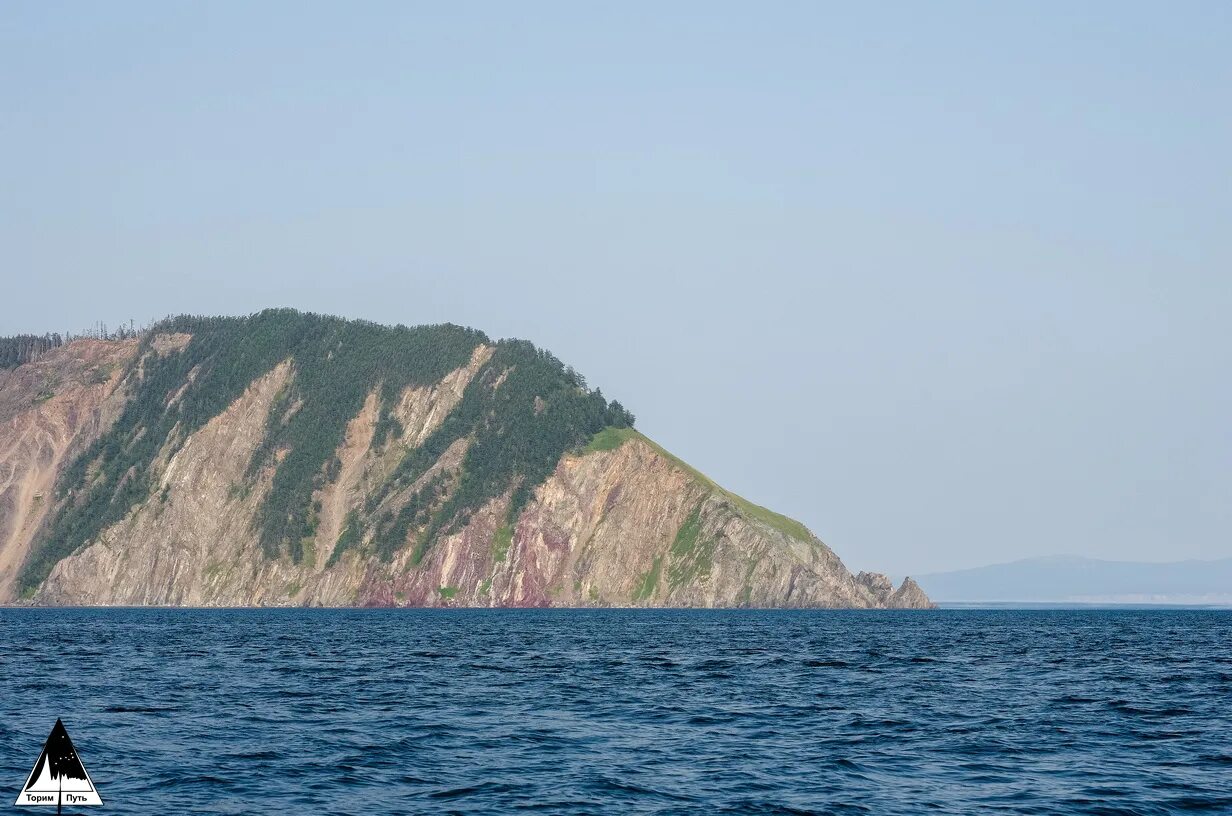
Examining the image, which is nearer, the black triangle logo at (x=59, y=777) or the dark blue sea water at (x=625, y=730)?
the black triangle logo at (x=59, y=777)

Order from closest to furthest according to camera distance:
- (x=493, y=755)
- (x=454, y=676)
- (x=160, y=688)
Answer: (x=493, y=755) < (x=160, y=688) < (x=454, y=676)

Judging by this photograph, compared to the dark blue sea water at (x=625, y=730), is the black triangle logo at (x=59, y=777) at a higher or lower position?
higher

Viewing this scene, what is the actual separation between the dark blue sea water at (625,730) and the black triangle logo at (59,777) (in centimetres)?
1365

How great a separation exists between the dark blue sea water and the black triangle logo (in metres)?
13.7

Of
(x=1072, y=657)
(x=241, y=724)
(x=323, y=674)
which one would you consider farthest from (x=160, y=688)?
(x=1072, y=657)

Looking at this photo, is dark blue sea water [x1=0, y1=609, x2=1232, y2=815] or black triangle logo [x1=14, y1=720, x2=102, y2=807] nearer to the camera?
black triangle logo [x1=14, y1=720, x2=102, y2=807]

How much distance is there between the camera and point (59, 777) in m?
19.2

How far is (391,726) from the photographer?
48094 mm

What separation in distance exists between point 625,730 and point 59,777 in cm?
3018

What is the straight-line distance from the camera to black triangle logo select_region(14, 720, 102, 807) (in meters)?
18.8

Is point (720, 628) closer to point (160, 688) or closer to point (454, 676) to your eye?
point (454, 676)

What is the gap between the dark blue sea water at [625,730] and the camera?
3509cm

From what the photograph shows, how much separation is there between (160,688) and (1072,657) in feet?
185

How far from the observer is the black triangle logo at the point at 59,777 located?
741 inches
